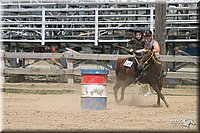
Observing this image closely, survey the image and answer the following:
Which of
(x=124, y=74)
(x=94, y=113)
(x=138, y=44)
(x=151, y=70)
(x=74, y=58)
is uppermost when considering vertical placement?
(x=138, y=44)

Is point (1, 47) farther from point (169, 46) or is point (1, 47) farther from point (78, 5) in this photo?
point (169, 46)

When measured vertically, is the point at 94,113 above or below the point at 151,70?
below

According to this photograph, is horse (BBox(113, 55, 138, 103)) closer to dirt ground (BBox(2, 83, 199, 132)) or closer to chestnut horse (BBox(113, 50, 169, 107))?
chestnut horse (BBox(113, 50, 169, 107))

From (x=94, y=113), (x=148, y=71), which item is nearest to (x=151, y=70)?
(x=148, y=71)

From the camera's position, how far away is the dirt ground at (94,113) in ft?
29.8

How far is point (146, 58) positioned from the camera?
1258 centimetres

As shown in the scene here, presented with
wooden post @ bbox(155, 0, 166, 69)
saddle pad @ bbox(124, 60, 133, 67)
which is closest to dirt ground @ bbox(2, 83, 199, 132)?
saddle pad @ bbox(124, 60, 133, 67)

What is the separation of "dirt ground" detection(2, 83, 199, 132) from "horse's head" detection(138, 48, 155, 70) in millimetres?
1054

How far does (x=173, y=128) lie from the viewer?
910cm

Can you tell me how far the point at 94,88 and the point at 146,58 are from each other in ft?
6.58

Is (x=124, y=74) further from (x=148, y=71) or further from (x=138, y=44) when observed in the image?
(x=138, y=44)

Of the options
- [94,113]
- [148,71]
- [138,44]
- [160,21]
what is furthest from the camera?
[160,21]

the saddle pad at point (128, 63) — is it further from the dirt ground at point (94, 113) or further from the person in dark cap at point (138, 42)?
the dirt ground at point (94, 113)

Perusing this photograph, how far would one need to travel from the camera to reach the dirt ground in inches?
357
